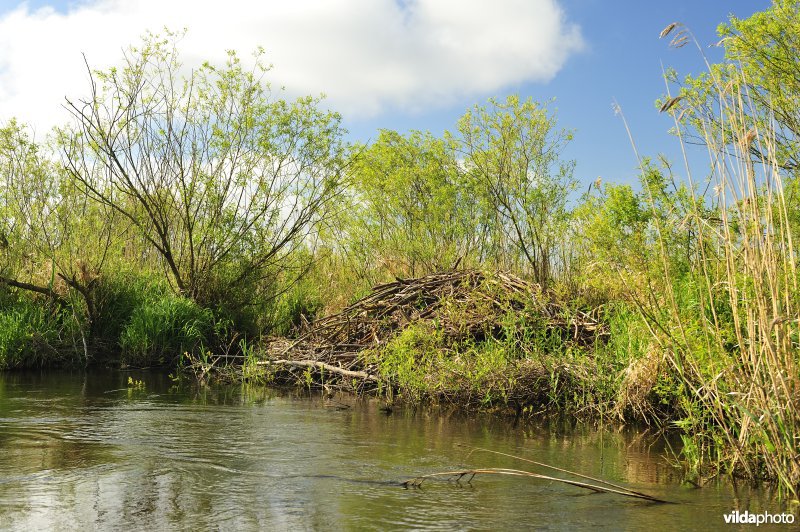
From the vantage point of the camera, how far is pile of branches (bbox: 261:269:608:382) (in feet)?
28.9

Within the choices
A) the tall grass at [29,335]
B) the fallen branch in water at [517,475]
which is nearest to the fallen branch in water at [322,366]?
the tall grass at [29,335]

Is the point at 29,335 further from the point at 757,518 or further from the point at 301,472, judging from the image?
the point at 757,518

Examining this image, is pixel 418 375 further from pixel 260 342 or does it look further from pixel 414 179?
pixel 414 179

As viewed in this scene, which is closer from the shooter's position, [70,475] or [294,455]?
[70,475]

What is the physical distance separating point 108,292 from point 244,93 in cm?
401

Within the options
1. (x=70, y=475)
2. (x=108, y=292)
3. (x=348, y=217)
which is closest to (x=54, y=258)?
(x=108, y=292)

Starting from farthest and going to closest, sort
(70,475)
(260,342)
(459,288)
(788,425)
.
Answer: (260,342)
(459,288)
(70,475)
(788,425)

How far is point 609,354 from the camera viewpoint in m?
7.68

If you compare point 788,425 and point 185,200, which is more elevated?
point 185,200

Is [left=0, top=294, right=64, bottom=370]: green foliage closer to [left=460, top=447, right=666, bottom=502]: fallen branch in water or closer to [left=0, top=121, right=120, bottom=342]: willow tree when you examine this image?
[left=0, top=121, right=120, bottom=342]: willow tree

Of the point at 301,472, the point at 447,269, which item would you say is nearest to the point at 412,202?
the point at 447,269

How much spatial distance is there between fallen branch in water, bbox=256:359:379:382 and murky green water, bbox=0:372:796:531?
80cm

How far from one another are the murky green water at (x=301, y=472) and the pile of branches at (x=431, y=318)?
1.66 m

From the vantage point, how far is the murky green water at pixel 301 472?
12.7 ft
